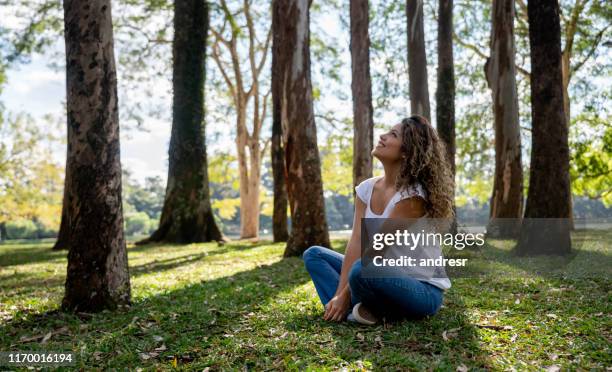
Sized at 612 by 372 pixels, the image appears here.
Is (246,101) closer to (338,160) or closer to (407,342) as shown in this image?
(338,160)

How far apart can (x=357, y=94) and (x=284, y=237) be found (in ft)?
15.0

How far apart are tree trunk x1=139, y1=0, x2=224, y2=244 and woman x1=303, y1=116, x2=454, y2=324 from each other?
34.9 ft

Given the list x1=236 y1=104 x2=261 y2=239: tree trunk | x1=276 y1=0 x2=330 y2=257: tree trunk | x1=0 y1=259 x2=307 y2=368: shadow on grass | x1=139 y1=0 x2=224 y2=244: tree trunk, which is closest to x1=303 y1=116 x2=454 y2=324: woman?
x1=0 y1=259 x2=307 y2=368: shadow on grass

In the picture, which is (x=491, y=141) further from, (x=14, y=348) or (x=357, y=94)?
(x=14, y=348)

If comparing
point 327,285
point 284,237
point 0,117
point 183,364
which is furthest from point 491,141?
point 0,117

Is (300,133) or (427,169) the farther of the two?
(300,133)

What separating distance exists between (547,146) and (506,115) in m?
5.09

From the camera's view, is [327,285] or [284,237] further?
[284,237]

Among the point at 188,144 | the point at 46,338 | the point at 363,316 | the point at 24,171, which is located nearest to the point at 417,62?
the point at 188,144

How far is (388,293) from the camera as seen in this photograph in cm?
359

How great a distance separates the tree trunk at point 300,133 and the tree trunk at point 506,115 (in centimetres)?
551

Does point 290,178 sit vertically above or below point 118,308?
above

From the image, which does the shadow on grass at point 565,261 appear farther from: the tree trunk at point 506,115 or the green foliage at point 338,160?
the green foliage at point 338,160

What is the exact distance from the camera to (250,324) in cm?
410
